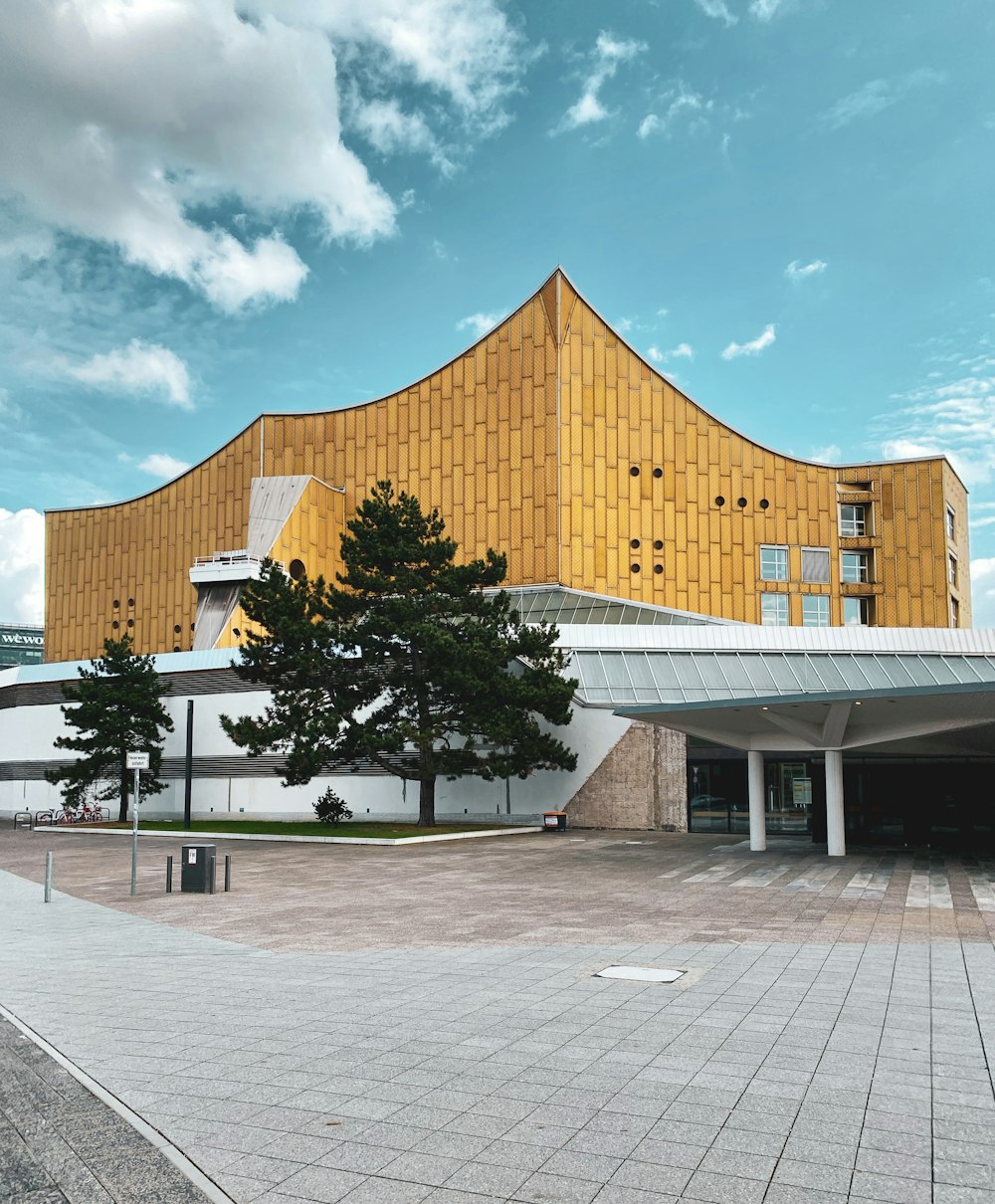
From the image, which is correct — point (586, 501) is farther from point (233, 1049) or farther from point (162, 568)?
point (233, 1049)

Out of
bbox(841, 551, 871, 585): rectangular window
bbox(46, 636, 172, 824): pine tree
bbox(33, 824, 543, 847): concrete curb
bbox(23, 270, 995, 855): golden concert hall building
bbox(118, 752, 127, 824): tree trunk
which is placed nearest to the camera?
bbox(33, 824, 543, 847): concrete curb

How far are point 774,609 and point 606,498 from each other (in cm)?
1022

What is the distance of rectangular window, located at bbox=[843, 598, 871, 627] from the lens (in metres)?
54.1

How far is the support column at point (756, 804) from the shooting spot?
3077 cm

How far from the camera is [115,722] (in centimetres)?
4506

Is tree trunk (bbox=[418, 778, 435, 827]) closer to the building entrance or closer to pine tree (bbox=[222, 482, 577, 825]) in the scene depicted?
pine tree (bbox=[222, 482, 577, 825])

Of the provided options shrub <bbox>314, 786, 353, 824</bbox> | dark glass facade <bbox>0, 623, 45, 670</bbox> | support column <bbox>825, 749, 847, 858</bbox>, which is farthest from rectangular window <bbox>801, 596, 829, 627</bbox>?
dark glass facade <bbox>0, 623, 45, 670</bbox>

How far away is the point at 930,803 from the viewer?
3562cm

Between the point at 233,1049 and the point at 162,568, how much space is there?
182ft

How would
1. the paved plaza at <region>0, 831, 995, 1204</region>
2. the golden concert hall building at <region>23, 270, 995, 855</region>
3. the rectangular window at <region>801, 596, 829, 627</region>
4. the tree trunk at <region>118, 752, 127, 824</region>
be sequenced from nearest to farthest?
1. the paved plaza at <region>0, 831, 995, 1204</region>
2. the golden concert hall building at <region>23, 270, 995, 855</region>
3. the tree trunk at <region>118, 752, 127, 824</region>
4. the rectangular window at <region>801, 596, 829, 627</region>

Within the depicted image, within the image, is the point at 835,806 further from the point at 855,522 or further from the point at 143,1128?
the point at 855,522

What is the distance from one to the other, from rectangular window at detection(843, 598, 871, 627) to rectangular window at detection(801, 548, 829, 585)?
1821 mm

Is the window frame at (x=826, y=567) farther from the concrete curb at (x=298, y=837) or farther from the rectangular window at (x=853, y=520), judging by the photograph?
the concrete curb at (x=298, y=837)

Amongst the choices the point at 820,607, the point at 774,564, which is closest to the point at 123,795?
the point at 774,564
